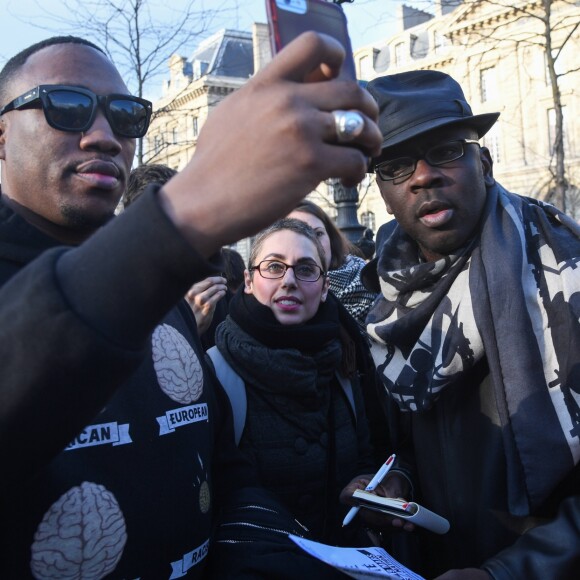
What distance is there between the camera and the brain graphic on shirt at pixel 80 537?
49.8 inches

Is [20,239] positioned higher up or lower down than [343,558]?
higher up

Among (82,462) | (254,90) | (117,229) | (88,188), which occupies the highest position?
(88,188)

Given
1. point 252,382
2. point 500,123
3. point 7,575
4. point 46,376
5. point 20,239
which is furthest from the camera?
point 500,123

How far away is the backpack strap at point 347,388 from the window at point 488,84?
113 ft

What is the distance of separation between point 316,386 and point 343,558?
1.27 meters

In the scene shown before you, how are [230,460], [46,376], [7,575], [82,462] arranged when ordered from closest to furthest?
[46,376], [7,575], [82,462], [230,460]

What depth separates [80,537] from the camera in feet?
4.26

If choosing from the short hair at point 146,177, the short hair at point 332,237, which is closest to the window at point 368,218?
the short hair at point 332,237

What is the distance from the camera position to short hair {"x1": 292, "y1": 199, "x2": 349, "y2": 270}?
4168mm

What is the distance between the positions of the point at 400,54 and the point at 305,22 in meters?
46.8

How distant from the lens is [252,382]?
8.91 ft

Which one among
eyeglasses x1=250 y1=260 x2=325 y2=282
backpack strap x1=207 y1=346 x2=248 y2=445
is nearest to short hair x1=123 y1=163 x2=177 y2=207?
eyeglasses x1=250 y1=260 x2=325 y2=282

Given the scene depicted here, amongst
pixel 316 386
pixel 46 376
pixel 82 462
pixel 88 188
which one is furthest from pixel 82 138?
pixel 316 386

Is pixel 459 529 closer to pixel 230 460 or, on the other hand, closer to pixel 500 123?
pixel 230 460
